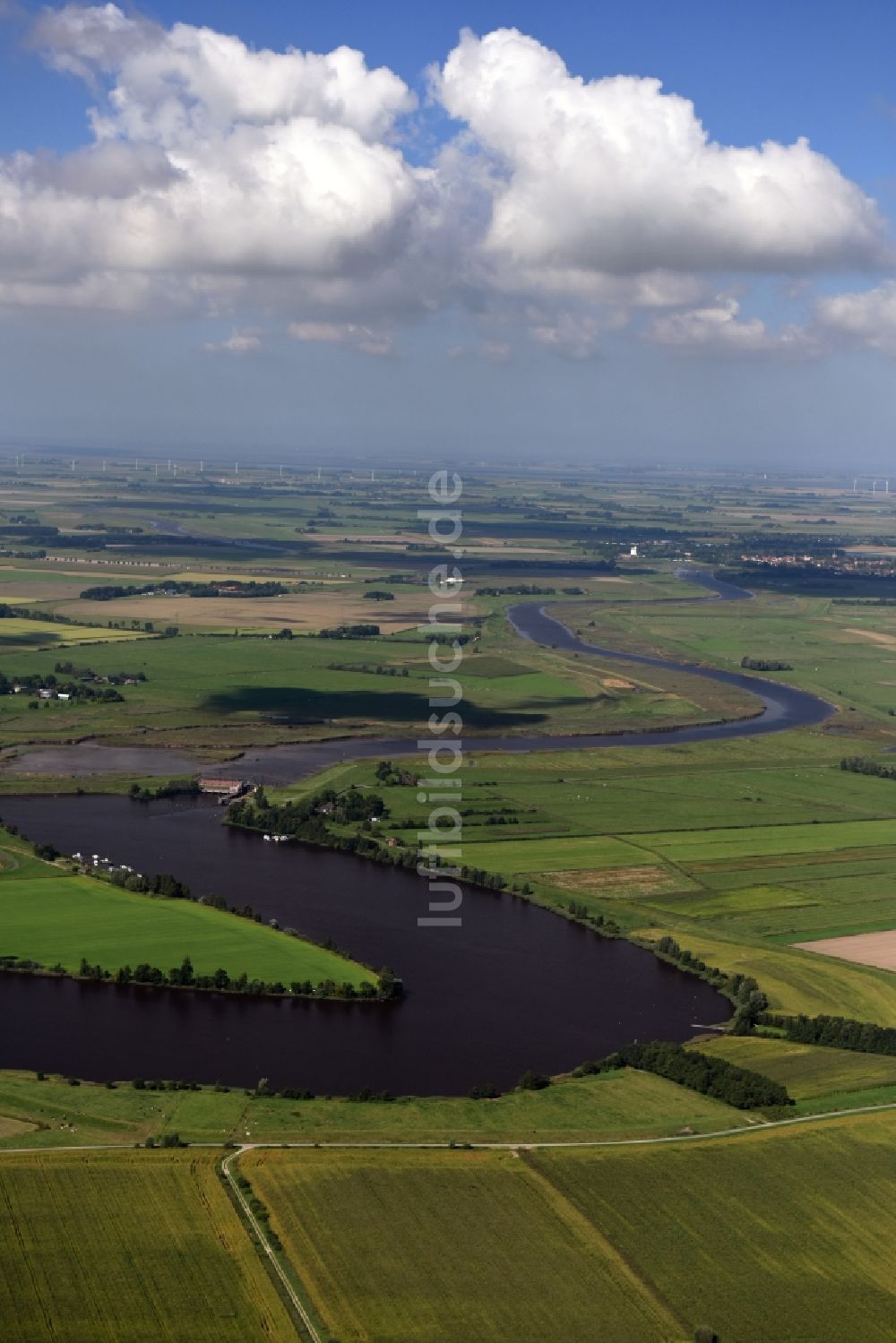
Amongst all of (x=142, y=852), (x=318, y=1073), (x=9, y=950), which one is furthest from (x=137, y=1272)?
(x=142, y=852)

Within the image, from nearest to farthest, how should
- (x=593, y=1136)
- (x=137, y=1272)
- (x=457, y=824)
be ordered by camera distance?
(x=137, y=1272)
(x=593, y=1136)
(x=457, y=824)

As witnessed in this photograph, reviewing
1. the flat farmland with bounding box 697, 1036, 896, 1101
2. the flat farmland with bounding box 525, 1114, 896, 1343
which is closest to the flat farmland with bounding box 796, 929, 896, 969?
the flat farmland with bounding box 697, 1036, 896, 1101

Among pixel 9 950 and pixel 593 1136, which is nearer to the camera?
pixel 593 1136

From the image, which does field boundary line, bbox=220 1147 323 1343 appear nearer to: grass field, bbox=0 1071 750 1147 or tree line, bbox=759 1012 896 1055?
grass field, bbox=0 1071 750 1147

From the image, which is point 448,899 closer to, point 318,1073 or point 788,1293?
point 318,1073

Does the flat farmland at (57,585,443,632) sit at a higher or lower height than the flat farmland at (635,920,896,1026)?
higher

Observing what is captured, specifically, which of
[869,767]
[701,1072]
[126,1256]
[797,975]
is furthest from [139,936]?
[869,767]

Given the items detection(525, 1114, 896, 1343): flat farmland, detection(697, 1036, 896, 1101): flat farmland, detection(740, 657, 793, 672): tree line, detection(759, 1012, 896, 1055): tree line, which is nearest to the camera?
detection(525, 1114, 896, 1343): flat farmland

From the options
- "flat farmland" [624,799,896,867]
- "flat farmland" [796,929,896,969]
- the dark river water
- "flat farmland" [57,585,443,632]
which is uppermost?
"flat farmland" [57,585,443,632]
